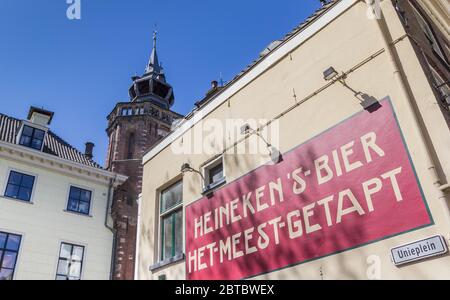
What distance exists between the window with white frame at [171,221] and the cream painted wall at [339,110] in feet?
0.67

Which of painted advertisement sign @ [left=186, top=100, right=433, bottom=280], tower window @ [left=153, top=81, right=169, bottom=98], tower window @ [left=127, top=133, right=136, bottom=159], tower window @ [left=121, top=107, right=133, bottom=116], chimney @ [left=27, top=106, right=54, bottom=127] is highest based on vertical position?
tower window @ [left=153, top=81, right=169, bottom=98]

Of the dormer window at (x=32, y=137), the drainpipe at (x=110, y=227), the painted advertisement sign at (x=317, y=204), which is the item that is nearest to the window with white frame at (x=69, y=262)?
the drainpipe at (x=110, y=227)

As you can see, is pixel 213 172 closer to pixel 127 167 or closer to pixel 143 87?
pixel 127 167

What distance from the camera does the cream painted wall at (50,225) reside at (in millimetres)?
16062

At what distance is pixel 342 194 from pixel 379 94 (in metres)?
1.57

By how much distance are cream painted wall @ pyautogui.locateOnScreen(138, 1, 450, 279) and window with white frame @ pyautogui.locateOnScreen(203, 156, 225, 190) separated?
0.69 feet

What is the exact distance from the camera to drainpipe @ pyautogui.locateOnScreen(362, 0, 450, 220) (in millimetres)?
4141

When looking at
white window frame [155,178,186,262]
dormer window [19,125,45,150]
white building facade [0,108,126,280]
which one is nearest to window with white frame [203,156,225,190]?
white window frame [155,178,186,262]

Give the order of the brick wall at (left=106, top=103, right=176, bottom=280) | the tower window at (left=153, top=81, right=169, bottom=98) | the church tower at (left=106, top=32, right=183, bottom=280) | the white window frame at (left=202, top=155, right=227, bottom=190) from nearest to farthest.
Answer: the white window frame at (left=202, top=155, right=227, bottom=190) < the brick wall at (left=106, top=103, right=176, bottom=280) < the church tower at (left=106, top=32, right=183, bottom=280) < the tower window at (left=153, top=81, right=169, bottom=98)

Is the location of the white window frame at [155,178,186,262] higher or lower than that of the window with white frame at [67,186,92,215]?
lower

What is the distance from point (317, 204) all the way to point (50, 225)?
15.7m

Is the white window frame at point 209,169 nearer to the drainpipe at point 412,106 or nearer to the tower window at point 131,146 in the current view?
the drainpipe at point 412,106

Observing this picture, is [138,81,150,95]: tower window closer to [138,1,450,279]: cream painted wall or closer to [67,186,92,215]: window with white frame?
[67,186,92,215]: window with white frame

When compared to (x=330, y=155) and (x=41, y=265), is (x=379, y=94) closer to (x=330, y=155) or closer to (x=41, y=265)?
(x=330, y=155)
